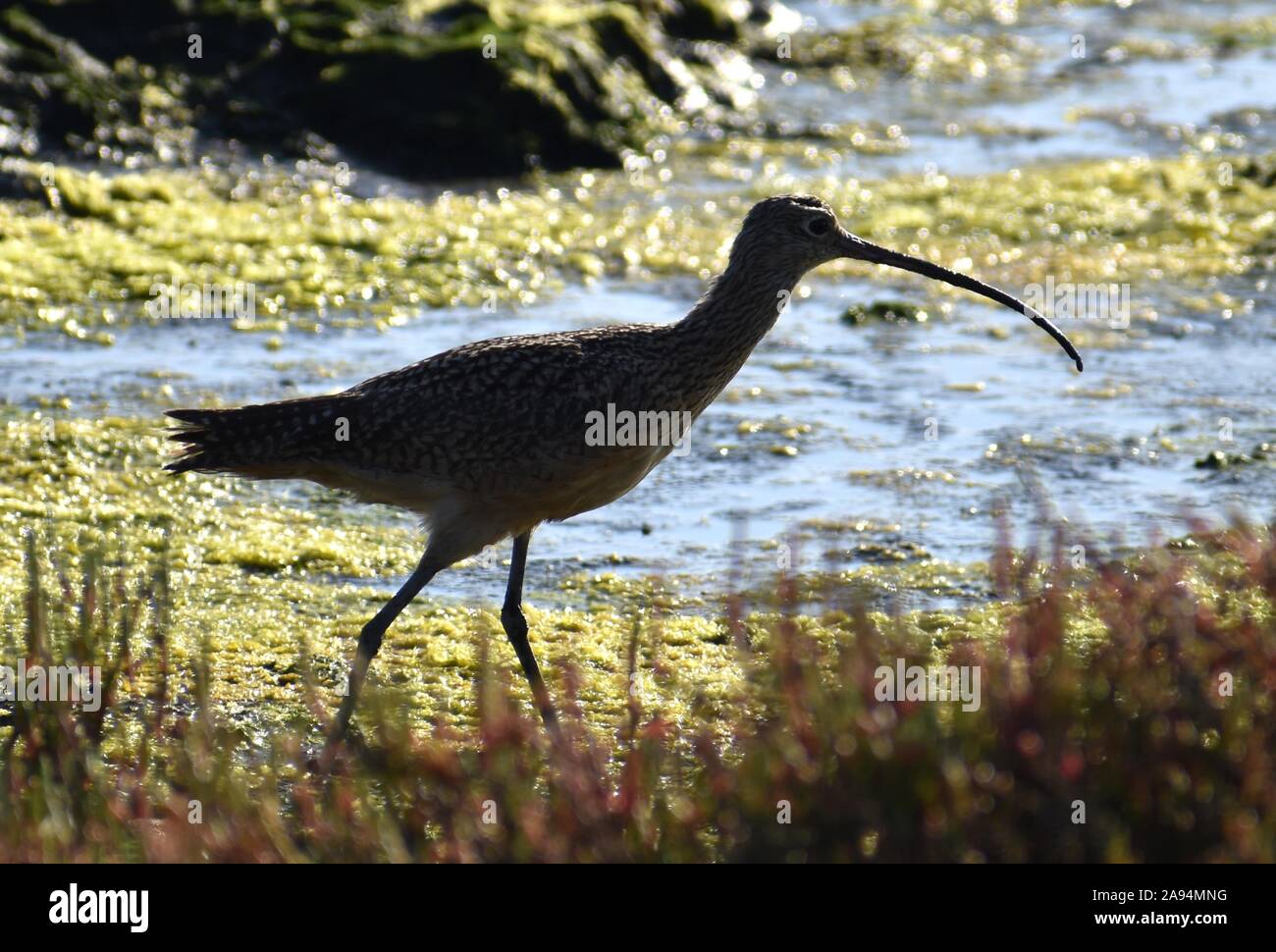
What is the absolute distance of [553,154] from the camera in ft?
39.5

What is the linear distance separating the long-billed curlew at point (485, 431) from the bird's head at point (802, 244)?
0.25 meters

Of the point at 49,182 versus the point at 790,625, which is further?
the point at 49,182

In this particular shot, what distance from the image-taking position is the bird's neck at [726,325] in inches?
220

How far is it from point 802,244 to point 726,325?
1.38 feet

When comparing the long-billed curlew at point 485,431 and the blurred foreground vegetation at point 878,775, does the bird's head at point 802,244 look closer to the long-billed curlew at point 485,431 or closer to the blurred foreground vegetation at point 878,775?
the long-billed curlew at point 485,431

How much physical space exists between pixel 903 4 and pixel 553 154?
709 centimetres

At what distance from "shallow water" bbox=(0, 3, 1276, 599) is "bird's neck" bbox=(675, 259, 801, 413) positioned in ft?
2.10

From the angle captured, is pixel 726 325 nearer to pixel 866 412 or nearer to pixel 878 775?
pixel 878 775

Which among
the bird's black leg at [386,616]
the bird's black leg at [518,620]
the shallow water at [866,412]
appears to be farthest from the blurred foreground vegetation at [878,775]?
the shallow water at [866,412]

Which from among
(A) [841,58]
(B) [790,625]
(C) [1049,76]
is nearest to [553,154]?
(A) [841,58]

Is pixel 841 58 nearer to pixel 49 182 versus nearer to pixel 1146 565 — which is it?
pixel 49 182

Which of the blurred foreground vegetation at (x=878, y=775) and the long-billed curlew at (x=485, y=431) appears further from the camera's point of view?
the long-billed curlew at (x=485, y=431)

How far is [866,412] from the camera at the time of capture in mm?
8367

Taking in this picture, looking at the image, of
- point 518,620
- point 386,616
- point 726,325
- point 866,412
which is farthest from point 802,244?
point 866,412
